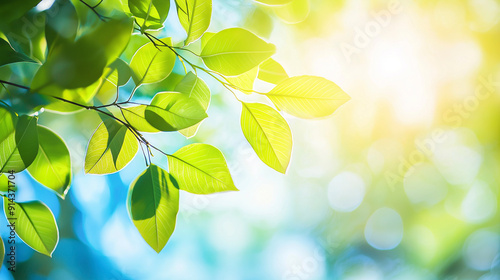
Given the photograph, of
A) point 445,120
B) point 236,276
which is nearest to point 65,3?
point 236,276

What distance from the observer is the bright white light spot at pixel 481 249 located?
918 millimetres

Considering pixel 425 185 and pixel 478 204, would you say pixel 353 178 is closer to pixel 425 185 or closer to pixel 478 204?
pixel 425 185

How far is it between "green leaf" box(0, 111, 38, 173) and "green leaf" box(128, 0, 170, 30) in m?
0.08

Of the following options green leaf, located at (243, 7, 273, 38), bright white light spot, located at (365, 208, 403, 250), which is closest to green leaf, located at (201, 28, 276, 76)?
green leaf, located at (243, 7, 273, 38)

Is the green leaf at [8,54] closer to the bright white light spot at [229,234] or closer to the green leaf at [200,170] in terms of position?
the green leaf at [200,170]

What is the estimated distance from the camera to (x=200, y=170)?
0.20 meters

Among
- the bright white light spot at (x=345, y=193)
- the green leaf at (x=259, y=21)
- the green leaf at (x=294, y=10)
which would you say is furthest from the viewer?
the bright white light spot at (x=345, y=193)

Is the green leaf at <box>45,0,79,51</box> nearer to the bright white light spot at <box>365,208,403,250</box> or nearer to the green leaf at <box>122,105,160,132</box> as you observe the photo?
the green leaf at <box>122,105,160,132</box>

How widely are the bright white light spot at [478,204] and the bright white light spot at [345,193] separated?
31 cm

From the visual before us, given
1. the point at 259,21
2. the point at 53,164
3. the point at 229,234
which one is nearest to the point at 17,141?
the point at 53,164

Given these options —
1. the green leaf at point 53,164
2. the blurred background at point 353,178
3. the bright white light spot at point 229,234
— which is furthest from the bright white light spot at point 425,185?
the green leaf at point 53,164

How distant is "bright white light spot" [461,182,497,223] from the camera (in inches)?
36.3

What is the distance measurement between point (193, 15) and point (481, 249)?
3.50 feet

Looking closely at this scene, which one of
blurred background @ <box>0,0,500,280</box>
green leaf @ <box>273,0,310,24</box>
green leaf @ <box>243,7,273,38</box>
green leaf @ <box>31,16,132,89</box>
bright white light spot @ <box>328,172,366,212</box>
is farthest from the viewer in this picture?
bright white light spot @ <box>328,172,366,212</box>
